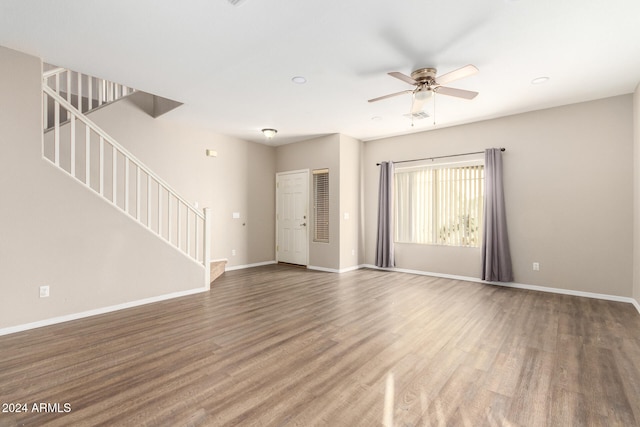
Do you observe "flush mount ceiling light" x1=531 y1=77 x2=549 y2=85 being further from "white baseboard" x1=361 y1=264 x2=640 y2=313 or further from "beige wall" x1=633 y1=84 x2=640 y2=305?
"white baseboard" x1=361 y1=264 x2=640 y2=313

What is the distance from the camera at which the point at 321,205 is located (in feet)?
21.4

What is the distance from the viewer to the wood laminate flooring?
177cm

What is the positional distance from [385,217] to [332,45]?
4.02 meters

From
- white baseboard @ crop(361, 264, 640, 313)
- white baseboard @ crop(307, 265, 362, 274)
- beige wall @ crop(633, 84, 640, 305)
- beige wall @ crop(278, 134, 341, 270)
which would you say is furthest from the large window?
beige wall @ crop(633, 84, 640, 305)

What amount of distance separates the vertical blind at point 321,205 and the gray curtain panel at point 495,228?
3046 mm

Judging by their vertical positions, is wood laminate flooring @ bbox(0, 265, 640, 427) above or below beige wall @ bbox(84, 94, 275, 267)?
below

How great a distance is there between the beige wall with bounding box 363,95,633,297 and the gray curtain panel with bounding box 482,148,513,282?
0.51ft

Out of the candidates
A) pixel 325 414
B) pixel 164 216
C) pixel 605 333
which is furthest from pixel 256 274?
pixel 605 333

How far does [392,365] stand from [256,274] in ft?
13.2

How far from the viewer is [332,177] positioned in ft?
20.5

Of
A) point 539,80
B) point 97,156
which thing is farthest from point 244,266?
point 539,80

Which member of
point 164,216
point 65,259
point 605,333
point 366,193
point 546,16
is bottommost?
point 605,333

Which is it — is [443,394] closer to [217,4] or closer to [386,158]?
[217,4]

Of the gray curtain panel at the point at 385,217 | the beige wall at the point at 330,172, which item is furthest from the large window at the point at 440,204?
the beige wall at the point at 330,172
